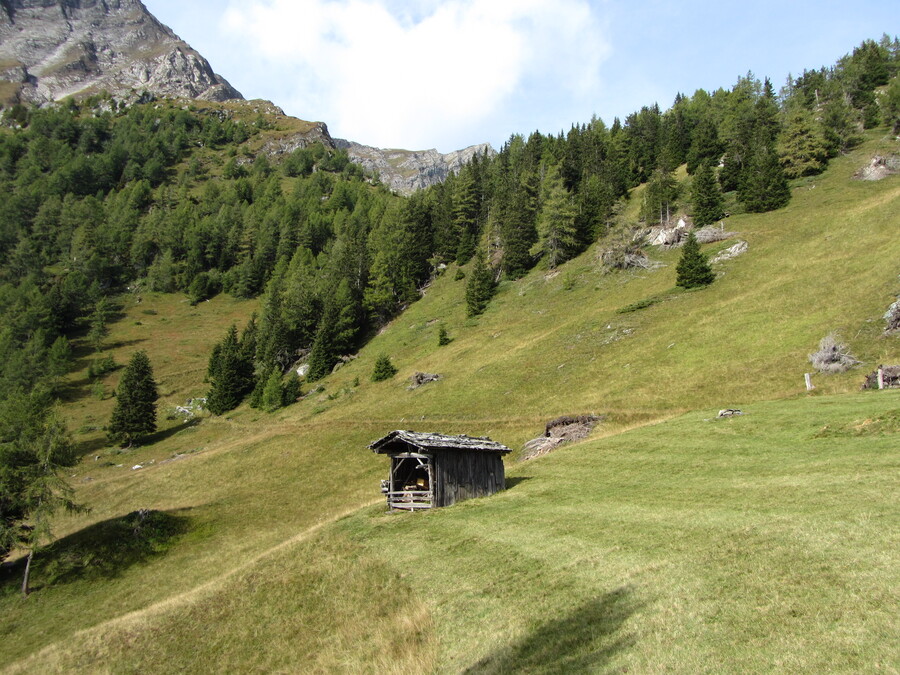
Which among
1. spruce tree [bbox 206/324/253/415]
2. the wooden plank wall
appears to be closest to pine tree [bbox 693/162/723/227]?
the wooden plank wall

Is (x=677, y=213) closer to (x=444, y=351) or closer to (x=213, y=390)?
(x=444, y=351)

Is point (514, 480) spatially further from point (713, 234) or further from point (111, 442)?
point (111, 442)

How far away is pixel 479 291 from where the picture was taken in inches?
3561

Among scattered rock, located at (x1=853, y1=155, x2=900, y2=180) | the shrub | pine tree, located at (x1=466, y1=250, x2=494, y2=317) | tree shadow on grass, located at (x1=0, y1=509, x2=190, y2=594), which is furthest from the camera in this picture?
the shrub

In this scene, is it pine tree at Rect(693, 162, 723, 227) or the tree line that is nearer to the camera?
pine tree at Rect(693, 162, 723, 227)

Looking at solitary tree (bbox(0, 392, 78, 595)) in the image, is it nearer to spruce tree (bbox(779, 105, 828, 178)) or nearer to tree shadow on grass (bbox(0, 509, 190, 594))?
tree shadow on grass (bbox(0, 509, 190, 594))

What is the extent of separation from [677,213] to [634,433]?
214 ft

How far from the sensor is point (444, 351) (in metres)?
77.6

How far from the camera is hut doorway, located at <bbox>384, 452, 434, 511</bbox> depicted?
1185 inches

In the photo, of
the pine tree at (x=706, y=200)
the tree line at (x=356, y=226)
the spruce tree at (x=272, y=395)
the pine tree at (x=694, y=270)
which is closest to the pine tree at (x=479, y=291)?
the tree line at (x=356, y=226)

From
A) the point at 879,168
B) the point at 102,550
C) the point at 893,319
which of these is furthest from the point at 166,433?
the point at 879,168

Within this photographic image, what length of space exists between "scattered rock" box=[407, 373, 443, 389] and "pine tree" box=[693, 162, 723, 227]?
169ft

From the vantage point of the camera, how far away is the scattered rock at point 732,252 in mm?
70812

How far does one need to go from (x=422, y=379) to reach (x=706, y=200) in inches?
2181
